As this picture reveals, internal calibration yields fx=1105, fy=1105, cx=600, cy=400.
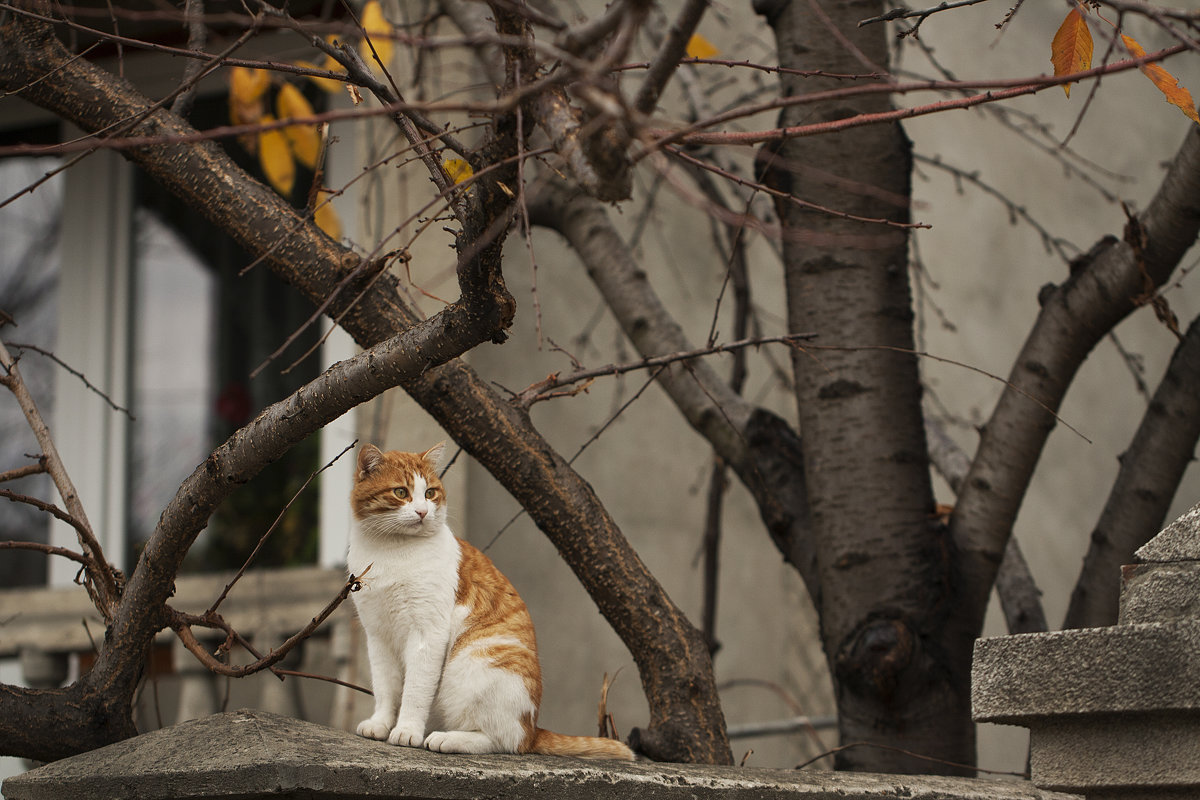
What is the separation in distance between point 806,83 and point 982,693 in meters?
1.26

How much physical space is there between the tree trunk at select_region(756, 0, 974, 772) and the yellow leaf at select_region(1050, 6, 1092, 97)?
0.58 m

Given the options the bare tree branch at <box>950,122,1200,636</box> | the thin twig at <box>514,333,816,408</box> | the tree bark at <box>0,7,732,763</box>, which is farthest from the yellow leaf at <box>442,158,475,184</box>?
the bare tree branch at <box>950,122,1200,636</box>

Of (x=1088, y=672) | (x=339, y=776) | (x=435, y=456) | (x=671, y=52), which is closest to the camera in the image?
(x=671, y=52)

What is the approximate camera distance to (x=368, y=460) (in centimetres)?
168

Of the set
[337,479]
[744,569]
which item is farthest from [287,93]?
[744,569]

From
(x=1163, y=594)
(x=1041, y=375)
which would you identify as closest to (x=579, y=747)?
(x=1163, y=594)

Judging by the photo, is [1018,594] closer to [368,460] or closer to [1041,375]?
[1041,375]

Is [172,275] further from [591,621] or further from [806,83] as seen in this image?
[806,83]

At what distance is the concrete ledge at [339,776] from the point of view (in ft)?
3.84

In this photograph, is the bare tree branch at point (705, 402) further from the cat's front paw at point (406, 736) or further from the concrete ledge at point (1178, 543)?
the cat's front paw at point (406, 736)

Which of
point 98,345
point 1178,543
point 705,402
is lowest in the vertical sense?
point 1178,543

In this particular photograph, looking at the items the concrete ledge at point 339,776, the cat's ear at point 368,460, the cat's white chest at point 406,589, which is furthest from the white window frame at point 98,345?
the concrete ledge at point 339,776

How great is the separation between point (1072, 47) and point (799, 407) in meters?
0.97

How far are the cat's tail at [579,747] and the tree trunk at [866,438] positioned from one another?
1.79 feet
